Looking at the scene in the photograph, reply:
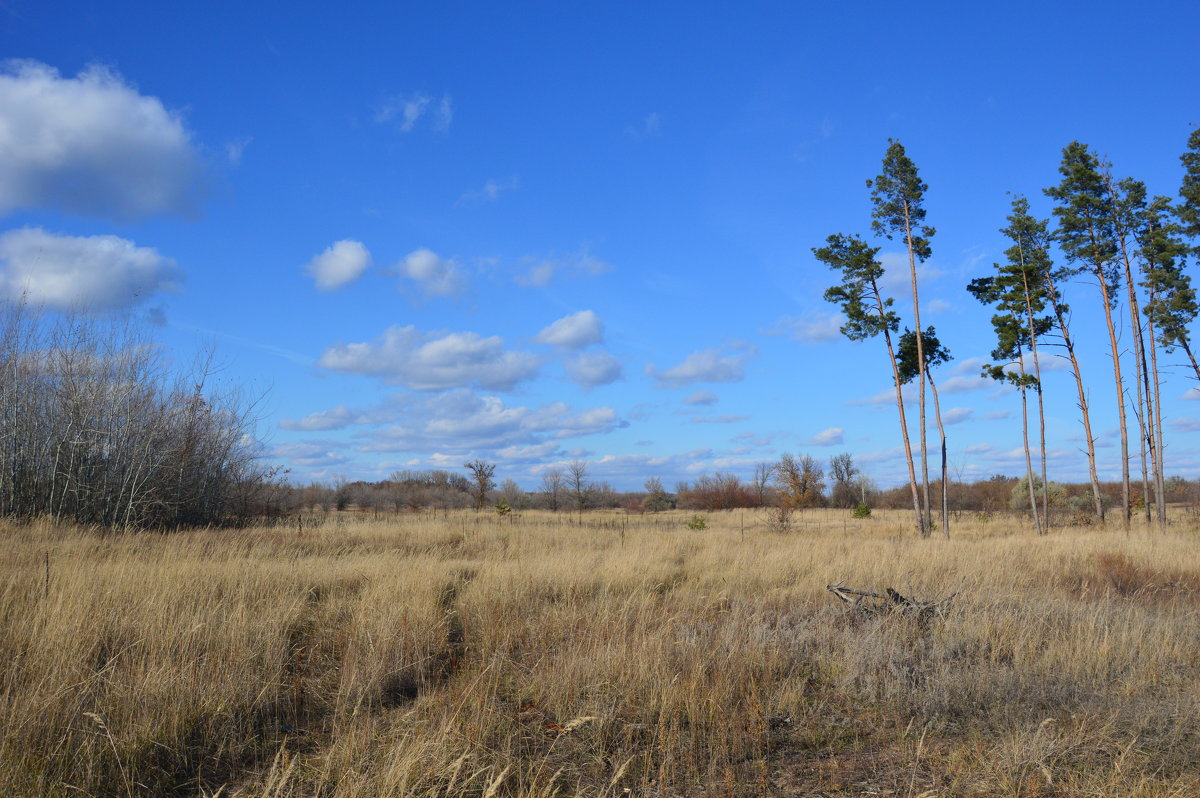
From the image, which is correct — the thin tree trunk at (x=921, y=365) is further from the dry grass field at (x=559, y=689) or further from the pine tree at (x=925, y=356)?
the dry grass field at (x=559, y=689)

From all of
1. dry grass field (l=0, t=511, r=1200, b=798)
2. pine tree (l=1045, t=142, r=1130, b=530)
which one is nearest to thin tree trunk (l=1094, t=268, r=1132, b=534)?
pine tree (l=1045, t=142, r=1130, b=530)

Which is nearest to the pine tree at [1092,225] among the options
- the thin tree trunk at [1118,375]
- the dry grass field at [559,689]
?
the thin tree trunk at [1118,375]

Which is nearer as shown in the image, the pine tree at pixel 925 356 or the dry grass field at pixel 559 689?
the dry grass field at pixel 559 689

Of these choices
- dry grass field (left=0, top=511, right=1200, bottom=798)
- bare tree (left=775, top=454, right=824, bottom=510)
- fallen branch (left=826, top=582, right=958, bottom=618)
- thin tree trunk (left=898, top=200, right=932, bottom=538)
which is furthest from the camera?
bare tree (left=775, top=454, right=824, bottom=510)

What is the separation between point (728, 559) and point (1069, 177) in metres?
21.9

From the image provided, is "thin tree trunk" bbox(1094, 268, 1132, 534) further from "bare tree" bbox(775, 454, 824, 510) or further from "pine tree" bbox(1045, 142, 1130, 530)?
"bare tree" bbox(775, 454, 824, 510)

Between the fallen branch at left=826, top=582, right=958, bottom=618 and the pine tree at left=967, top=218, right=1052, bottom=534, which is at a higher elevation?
the pine tree at left=967, top=218, right=1052, bottom=534

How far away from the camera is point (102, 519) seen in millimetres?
15906

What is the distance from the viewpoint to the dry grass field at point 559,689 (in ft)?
11.8

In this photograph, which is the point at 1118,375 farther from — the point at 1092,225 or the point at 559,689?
the point at 559,689

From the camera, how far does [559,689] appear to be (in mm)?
4824

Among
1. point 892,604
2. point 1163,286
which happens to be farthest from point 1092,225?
point 892,604

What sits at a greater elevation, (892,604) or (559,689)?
(892,604)

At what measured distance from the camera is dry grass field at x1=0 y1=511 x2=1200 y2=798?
3.60m
